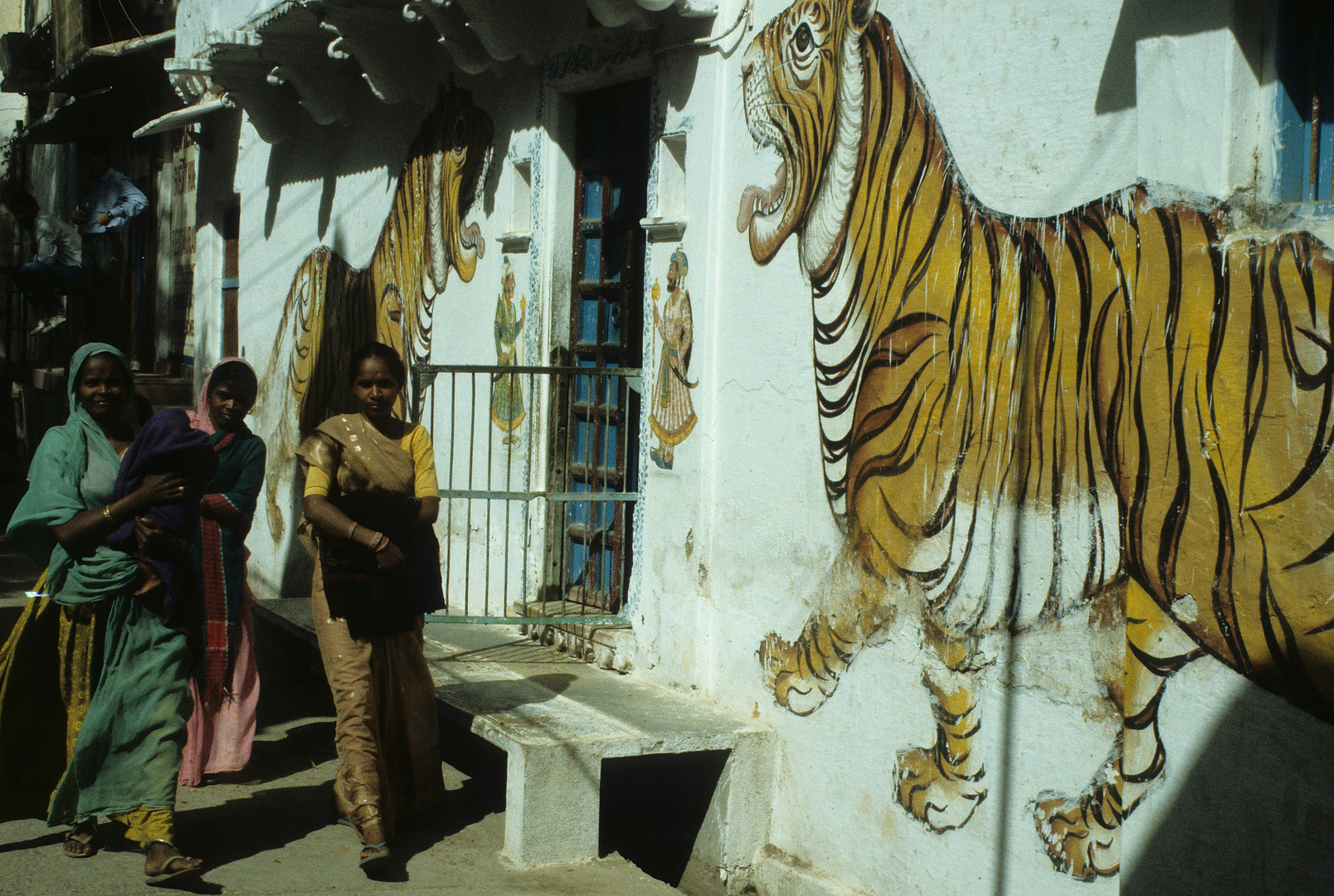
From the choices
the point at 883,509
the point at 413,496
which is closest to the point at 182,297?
the point at 413,496

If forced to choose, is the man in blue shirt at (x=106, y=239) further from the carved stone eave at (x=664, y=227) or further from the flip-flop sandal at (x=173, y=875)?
the flip-flop sandal at (x=173, y=875)

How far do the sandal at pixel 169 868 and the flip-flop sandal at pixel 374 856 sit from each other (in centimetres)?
51

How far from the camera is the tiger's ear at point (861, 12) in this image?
4223mm

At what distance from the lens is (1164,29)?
2.96 metres

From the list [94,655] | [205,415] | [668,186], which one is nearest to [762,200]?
[668,186]

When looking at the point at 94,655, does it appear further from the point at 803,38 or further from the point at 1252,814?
the point at 1252,814

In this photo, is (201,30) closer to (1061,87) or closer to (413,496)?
(413,496)

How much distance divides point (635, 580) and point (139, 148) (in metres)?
10.7

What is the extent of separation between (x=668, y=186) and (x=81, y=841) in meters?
3.31

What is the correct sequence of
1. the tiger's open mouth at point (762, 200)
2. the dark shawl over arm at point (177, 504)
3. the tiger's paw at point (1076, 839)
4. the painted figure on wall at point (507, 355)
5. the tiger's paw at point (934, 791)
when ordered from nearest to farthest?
the tiger's paw at point (1076, 839)
the tiger's paw at point (934, 791)
the dark shawl over arm at point (177, 504)
the tiger's open mouth at point (762, 200)
the painted figure on wall at point (507, 355)

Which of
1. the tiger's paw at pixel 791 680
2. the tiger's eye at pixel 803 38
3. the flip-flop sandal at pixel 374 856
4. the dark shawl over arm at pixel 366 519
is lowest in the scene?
the flip-flop sandal at pixel 374 856

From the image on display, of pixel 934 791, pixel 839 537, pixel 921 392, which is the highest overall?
pixel 921 392

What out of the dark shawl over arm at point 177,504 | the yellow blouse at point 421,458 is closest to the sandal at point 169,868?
the dark shawl over arm at point 177,504

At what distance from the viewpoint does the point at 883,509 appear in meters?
4.11
